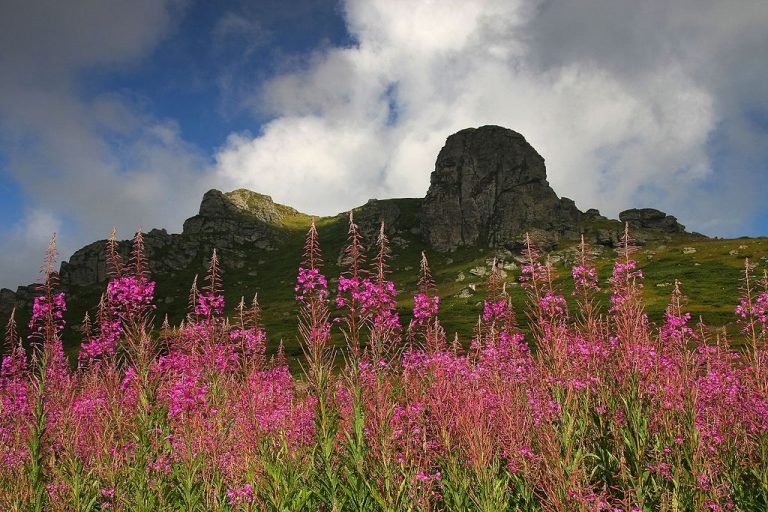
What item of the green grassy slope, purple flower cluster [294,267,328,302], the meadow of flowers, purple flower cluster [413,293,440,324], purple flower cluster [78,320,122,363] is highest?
the green grassy slope

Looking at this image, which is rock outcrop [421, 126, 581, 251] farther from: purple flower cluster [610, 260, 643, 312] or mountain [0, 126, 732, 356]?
purple flower cluster [610, 260, 643, 312]

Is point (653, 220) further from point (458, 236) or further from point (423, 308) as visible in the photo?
point (423, 308)

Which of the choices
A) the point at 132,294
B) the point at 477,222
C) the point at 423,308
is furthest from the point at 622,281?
the point at 477,222

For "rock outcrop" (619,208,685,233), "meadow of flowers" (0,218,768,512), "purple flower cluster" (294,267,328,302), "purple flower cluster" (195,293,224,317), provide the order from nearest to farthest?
"meadow of flowers" (0,218,768,512) → "purple flower cluster" (294,267,328,302) → "purple flower cluster" (195,293,224,317) → "rock outcrop" (619,208,685,233)

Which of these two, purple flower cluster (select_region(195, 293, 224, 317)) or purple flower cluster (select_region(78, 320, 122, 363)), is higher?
purple flower cluster (select_region(195, 293, 224, 317))

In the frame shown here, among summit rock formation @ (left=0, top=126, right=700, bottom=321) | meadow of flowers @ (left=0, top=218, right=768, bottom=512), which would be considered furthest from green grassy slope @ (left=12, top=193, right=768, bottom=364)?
meadow of flowers @ (left=0, top=218, right=768, bottom=512)

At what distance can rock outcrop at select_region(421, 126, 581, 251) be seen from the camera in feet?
562

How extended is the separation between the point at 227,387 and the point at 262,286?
165m

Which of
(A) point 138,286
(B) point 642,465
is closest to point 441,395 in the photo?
(B) point 642,465

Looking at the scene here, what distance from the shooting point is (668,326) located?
9945mm

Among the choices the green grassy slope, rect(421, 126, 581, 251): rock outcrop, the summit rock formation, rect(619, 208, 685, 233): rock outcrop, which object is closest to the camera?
the green grassy slope

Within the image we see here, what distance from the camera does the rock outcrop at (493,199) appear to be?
562 feet

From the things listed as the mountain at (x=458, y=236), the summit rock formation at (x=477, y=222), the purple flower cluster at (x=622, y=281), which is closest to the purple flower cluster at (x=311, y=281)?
the purple flower cluster at (x=622, y=281)

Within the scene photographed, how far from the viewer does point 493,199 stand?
184 metres
